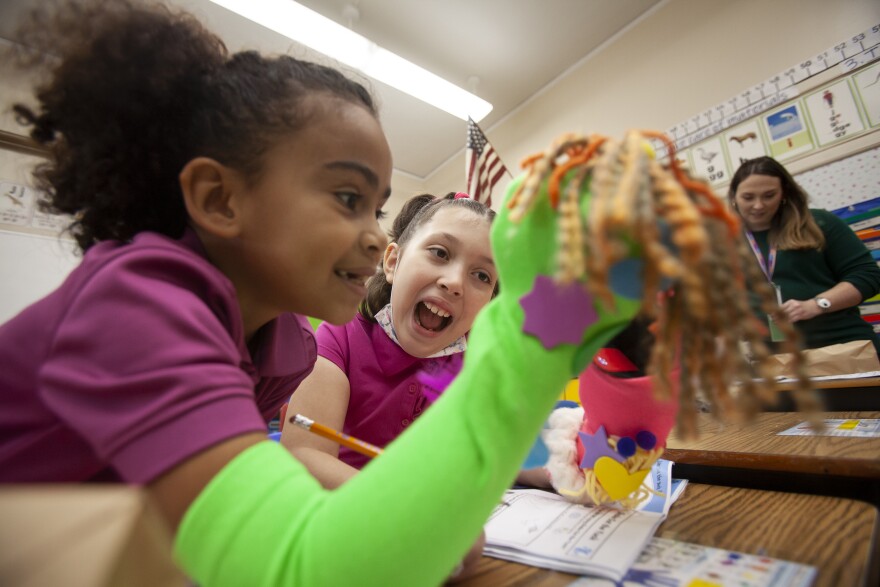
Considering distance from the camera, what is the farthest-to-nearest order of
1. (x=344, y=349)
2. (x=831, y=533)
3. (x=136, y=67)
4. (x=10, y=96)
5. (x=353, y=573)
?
(x=10, y=96), (x=344, y=349), (x=136, y=67), (x=831, y=533), (x=353, y=573)

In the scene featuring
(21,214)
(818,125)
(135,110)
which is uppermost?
(21,214)

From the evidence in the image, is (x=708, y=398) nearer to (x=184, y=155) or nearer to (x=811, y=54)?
(x=184, y=155)

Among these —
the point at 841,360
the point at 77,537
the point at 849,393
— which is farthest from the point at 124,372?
the point at 841,360

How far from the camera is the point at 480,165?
2.44 meters

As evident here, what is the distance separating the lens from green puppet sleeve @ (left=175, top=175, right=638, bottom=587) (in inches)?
10.5

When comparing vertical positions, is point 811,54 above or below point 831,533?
above

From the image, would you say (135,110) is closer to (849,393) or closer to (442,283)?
(442,283)

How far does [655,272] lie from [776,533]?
1.23 ft

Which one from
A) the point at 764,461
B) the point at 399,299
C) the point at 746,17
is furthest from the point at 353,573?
the point at 746,17

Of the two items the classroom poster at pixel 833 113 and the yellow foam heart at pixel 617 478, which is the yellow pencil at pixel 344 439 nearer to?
A: the yellow foam heart at pixel 617 478

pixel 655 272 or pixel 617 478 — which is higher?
pixel 655 272

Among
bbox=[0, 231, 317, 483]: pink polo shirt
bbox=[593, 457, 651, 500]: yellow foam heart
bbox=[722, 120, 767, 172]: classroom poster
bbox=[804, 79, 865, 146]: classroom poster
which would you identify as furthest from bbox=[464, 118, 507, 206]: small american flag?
bbox=[0, 231, 317, 483]: pink polo shirt

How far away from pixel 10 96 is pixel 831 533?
335 centimetres

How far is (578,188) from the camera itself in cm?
28
